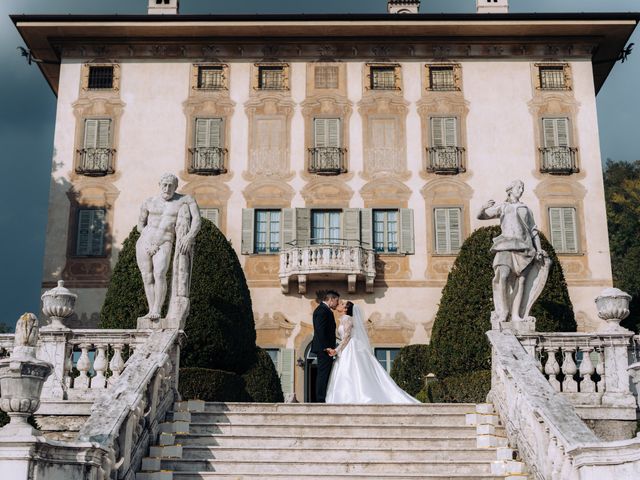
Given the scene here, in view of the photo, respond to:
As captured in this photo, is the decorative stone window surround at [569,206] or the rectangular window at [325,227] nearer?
the decorative stone window surround at [569,206]

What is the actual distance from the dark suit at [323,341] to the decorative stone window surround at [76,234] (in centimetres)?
1593

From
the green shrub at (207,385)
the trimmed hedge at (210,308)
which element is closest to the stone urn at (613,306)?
the green shrub at (207,385)

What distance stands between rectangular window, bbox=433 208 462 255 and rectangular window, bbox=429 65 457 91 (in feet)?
14.1

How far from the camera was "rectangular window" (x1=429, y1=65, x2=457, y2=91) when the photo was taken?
31375 mm

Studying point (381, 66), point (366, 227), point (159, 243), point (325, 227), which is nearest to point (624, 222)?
point (381, 66)

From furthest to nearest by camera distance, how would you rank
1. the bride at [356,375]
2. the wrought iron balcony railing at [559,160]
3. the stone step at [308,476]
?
the wrought iron balcony railing at [559,160] < the bride at [356,375] < the stone step at [308,476]

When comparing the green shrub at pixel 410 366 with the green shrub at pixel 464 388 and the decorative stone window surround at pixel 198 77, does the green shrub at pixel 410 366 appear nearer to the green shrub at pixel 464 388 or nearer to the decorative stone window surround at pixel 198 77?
the green shrub at pixel 464 388

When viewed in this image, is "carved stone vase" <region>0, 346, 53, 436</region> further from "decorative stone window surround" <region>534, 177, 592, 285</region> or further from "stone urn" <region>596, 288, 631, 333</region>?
"decorative stone window surround" <region>534, 177, 592, 285</region>

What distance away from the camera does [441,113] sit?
31031 mm

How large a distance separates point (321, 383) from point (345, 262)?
46.1 ft

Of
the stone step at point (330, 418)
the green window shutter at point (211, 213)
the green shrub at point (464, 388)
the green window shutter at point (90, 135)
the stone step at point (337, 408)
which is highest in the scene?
the green window shutter at point (90, 135)

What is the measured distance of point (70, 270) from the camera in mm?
29812

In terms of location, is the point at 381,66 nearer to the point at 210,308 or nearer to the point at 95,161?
the point at 95,161

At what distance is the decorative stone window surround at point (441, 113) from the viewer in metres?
30.6
